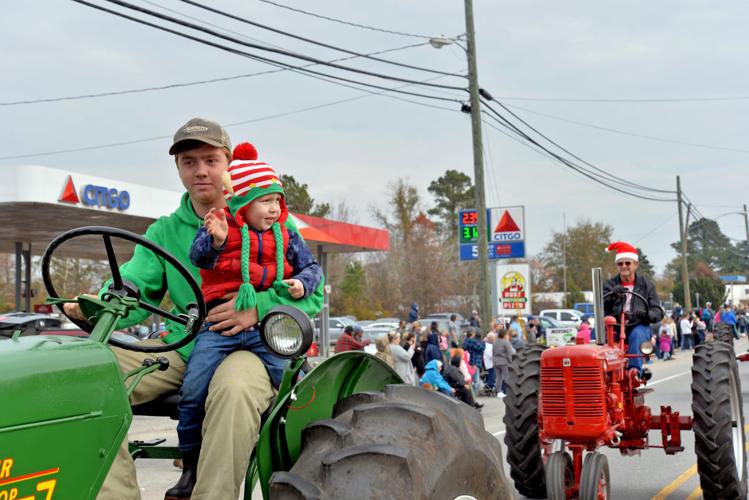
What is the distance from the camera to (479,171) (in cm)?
2084

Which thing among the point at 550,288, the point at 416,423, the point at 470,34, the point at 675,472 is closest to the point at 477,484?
the point at 416,423

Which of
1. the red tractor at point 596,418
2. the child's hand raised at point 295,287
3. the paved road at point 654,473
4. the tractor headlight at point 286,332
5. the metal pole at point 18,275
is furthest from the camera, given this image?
the metal pole at point 18,275

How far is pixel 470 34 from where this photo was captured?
2133 cm

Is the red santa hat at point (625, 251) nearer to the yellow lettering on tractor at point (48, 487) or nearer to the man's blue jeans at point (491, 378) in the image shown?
the yellow lettering on tractor at point (48, 487)

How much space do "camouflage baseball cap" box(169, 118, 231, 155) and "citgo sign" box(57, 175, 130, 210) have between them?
1630 centimetres

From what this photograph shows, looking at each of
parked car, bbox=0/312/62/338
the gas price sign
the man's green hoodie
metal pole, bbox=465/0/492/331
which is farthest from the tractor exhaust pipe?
the gas price sign

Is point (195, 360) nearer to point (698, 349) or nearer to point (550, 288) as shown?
point (698, 349)

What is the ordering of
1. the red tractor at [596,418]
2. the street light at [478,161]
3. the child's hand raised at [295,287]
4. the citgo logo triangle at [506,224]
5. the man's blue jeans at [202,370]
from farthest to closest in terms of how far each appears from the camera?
the citgo logo triangle at [506,224]
the street light at [478,161]
the red tractor at [596,418]
the child's hand raised at [295,287]
the man's blue jeans at [202,370]

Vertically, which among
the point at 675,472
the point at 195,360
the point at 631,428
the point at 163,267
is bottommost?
the point at 675,472

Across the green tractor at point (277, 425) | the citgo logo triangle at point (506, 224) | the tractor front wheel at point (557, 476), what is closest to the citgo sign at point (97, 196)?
the citgo logo triangle at point (506, 224)

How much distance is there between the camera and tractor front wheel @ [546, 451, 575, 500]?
6789 mm

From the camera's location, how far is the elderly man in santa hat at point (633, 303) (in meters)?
8.91

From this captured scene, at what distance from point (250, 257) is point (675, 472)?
717cm

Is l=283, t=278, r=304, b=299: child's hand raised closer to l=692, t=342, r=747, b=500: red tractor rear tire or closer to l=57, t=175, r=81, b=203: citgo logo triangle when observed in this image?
l=692, t=342, r=747, b=500: red tractor rear tire
